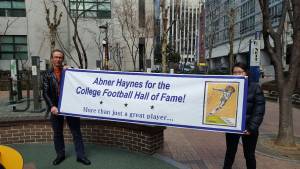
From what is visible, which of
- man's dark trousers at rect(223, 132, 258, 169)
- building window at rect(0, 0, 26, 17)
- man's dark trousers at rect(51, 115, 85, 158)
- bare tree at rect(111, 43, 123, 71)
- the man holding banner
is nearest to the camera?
man's dark trousers at rect(223, 132, 258, 169)

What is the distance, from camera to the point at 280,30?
7137 millimetres

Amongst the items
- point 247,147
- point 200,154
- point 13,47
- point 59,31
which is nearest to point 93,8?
point 59,31

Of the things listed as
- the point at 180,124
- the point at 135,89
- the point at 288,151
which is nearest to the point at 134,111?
the point at 135,89

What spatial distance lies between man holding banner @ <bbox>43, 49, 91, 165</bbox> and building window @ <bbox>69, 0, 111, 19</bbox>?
2626cm

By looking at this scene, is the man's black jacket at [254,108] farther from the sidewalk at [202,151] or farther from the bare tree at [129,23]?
the bare tree at [129,23]

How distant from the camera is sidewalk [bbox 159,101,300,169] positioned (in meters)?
5.54

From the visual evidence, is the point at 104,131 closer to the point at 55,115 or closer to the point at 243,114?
the point at 55,115

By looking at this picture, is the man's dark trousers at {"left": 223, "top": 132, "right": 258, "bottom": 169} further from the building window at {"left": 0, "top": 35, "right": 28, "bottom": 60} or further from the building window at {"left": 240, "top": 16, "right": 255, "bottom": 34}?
the building window at {"left": 240, "top": 16, "right": 255, "bottom": 34}

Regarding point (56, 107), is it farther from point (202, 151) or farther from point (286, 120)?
point (286, 120)

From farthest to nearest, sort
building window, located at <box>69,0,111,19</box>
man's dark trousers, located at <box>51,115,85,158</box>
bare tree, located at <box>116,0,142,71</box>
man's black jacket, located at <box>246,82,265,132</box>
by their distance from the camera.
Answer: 1. bare tree, located at <box>116,0,142,71</box>
2. building window, located at <box>69,0,111,19</box>
3. man's dark trousers, located at <box>51,115,85,158</box>
4. man's black jacket, located at <box>246,82,265,132</box>

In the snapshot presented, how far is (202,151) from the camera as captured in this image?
6.38 m

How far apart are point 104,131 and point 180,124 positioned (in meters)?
1.99

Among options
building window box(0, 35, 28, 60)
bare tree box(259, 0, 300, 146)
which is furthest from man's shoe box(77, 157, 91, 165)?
building window box(0, 35, 28, 60)

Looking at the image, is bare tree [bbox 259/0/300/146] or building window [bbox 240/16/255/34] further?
building window [bbox 240/16/255/34]
